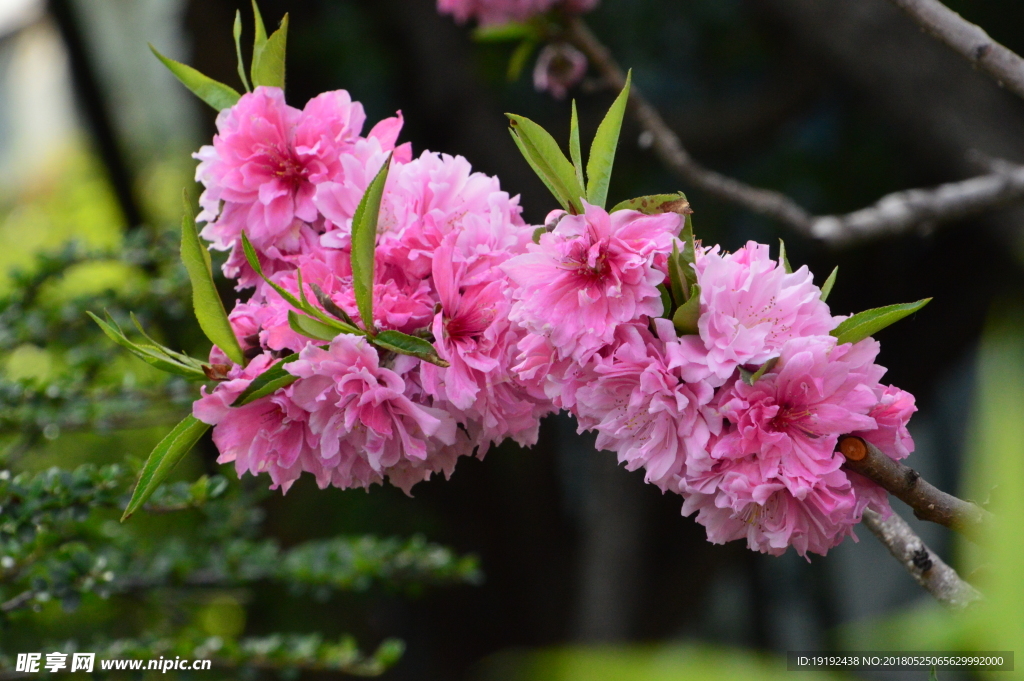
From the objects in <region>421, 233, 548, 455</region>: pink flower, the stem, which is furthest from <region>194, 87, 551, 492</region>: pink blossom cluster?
the stem

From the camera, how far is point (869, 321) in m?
0.70

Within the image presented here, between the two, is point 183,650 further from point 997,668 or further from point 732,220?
point 732,220

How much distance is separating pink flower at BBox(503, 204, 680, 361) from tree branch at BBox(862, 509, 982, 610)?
39 centimetres

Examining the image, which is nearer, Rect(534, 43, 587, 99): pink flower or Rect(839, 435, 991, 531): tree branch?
Rect(839, 435, 991, 531): tree branch

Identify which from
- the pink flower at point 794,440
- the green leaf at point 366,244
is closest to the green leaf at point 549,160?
the green leaf at point 366,244

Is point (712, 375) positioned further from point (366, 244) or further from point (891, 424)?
point (366, 244)

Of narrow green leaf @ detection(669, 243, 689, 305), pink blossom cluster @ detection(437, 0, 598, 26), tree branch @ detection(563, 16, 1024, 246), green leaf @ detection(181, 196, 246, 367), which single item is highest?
pink blossom cluster @ detection(437, 0, 598, 26)

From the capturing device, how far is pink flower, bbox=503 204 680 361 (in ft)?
2.28

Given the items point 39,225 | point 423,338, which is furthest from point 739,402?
point 39,225

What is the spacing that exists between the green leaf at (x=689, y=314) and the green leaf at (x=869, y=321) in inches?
4.8

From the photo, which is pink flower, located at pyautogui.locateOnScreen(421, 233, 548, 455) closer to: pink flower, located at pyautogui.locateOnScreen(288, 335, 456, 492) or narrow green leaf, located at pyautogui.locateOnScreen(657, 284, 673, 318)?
pink flower, located at pyautogui.locateOnScreen(288, 335, 456, 492)

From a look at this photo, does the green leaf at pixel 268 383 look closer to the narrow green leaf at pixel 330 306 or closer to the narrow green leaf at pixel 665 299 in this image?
the narrow green leaf at pixel 330 306

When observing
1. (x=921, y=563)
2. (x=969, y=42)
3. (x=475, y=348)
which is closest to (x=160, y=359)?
(x=475, y=348)

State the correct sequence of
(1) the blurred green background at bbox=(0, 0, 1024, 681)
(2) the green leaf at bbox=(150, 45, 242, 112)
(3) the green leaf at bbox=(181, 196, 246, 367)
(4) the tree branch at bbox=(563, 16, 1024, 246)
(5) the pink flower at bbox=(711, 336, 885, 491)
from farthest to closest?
(1) the blurred green background at bbox=(0, 0, 1024, 681)
(4) the tree branch at bbox=(563, 16, 1024, 246)
(2) the green leaf at bbox=(150, 45, 242, 112)
(3) the green leaf at bbox=(181, 196, 246, 367)
(5) the pink flower at bbox=(711, 336, 885, 491)
